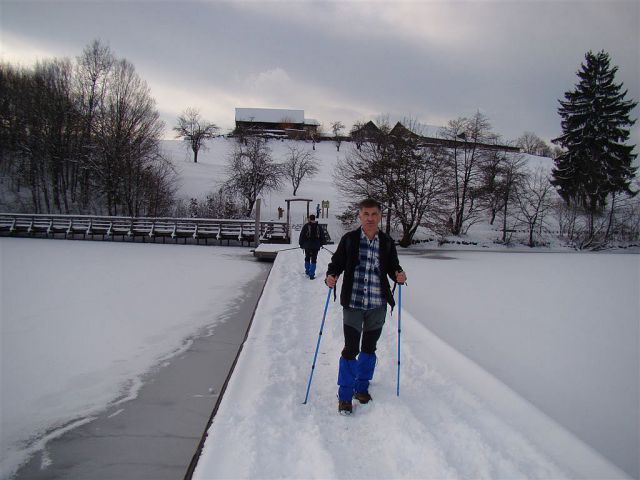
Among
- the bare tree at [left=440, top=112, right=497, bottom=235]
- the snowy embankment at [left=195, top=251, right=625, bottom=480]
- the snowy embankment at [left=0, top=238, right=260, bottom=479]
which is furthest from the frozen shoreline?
the bare tree at [left=440, top=112, right=497, bottom=235]

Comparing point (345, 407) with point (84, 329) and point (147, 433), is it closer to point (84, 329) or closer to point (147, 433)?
point (147, 433)

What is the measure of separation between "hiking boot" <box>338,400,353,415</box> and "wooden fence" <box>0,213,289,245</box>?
51.1ft

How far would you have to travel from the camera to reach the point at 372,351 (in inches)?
105

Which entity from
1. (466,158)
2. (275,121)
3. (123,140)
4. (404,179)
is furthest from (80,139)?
(275,121)

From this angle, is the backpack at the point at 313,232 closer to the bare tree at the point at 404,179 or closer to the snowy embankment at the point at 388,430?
the snowy embankment at the point at 388,430

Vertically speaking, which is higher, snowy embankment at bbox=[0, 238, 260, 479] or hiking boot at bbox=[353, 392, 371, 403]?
hiking boot at bbox=[353, 392, 371, 403]

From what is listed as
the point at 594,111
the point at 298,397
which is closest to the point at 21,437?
the point at 298,397

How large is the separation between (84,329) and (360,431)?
513 cm

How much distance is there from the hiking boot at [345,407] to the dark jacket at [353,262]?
708mm

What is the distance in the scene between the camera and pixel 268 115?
60.9 metres

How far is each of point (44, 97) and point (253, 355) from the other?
31.4 meters

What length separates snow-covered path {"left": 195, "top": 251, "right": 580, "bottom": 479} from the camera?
1.93m

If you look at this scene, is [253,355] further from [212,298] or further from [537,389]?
[212,298]

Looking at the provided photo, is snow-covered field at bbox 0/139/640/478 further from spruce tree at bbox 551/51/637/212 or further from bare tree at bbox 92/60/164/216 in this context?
spruce tree at bbox 551/51/637/212
